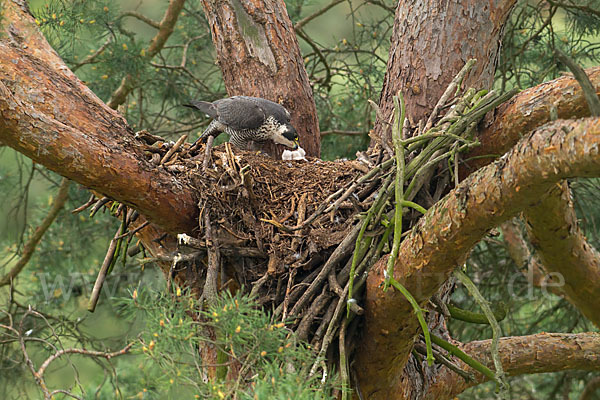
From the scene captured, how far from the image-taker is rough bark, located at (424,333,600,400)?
8.18 ft

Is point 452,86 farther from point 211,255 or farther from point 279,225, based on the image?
point 211,255

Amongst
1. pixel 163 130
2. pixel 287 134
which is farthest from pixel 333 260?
pixel 163 130

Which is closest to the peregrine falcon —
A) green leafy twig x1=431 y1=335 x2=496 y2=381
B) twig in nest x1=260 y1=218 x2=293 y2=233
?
twig in nest x1=260 y1=218 x2=293 y2=233

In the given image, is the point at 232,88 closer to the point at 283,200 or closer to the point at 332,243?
the point at 283,200

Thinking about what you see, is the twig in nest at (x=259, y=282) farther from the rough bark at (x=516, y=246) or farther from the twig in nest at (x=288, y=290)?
the rough bark at (x=516, y=246)

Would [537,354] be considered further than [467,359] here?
Yes

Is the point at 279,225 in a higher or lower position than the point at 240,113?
lower

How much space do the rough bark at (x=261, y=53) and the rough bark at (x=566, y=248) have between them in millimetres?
1318

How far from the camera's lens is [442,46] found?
2.43 meters

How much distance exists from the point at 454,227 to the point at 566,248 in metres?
0.66

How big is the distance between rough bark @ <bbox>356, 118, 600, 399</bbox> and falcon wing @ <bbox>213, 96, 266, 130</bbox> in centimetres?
130

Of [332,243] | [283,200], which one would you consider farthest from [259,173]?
[332,243]

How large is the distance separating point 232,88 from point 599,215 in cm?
230

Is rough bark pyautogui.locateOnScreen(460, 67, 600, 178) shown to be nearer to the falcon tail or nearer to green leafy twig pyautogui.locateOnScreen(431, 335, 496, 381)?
green leafy twig pyautogui.locateOnScreen(431, 335, 496, 381)
